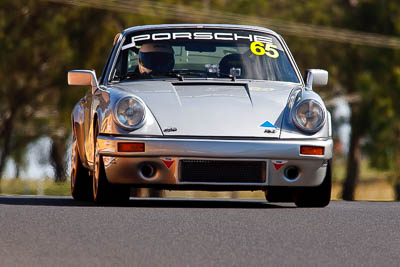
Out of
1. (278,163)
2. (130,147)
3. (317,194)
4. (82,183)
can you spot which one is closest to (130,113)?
(130,147)

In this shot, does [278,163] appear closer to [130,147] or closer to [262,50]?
[130,147]

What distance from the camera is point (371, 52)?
42406mm

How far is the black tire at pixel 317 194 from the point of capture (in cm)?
1005

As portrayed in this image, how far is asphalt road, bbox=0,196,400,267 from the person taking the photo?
6773mm

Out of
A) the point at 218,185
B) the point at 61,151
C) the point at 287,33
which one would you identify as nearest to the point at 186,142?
the point at 218,185

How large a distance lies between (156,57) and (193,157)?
5.56ft

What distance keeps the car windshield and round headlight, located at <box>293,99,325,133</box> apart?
1041 mm

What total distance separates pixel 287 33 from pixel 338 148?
11880 millimetres

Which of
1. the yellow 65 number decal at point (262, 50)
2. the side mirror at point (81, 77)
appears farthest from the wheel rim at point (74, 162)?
the yellow 65 number decal at point (262, 50)

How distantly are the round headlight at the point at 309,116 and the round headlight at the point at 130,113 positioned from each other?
4.17 ft

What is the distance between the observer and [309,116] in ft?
32.2

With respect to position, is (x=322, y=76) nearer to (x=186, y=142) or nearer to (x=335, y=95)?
(x=186, y=142)

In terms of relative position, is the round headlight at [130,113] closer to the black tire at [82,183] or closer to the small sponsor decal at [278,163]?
the small sponsor decal at [278,163]

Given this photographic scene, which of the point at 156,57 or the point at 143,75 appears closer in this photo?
the point at 143,75
